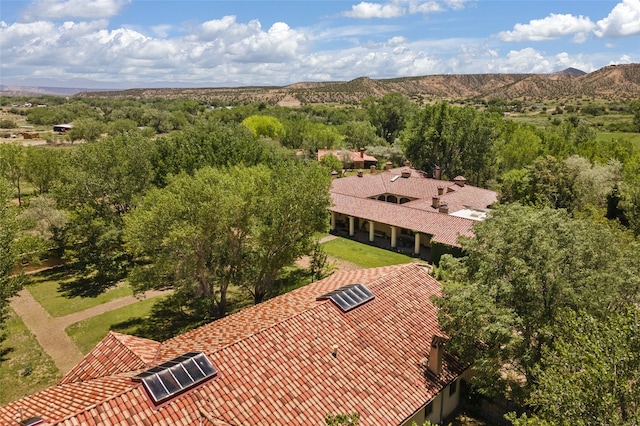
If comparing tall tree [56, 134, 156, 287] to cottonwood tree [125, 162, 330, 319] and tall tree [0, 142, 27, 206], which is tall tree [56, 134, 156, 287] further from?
tall tree [0, 142, 27, 206]

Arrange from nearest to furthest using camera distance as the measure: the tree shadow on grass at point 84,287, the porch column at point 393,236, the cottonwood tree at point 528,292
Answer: the cottonwood tree at point 528,292, the tree shadow on grass at point 84,287, the porch column at point 393,236

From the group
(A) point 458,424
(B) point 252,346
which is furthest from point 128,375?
(A) point 458,424

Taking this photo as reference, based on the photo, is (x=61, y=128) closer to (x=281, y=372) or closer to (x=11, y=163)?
(x=11, y=163)

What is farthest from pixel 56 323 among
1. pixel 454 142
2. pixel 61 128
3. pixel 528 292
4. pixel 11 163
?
pixel 61 128

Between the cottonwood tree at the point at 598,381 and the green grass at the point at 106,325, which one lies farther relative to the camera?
the green grass at the point at 106,325

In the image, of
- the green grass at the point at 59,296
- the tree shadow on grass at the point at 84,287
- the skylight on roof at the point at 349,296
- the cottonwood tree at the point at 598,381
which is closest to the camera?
the cottonwood tree at the point at 598,381

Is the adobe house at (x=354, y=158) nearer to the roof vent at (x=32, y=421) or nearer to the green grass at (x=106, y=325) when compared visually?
the green grass at (x=106, y=325)

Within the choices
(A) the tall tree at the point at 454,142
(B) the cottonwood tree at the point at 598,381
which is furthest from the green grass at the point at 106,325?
(A) the tall tree at the point at 454,142
